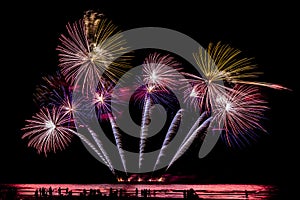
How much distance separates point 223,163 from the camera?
116 feet

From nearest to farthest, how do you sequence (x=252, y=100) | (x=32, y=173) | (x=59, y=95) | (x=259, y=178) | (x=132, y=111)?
1. (x=252, y=100)
2. (x=59, y=95)
3. (x=259, y=178)
4. (x=32, y=173)
5. (x=132, y=111)

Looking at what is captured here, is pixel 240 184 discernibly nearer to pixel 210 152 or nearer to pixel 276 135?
pixel 210 152

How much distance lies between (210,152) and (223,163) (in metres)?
3.85

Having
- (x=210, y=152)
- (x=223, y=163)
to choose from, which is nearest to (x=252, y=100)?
(x=223, y=163)

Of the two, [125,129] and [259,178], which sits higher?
[125,129]

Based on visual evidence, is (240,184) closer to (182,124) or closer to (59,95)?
(182,124)

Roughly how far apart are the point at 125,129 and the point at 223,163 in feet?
38.5

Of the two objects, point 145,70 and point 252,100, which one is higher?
point 145,70

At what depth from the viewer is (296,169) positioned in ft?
98.8

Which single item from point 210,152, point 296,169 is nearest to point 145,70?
point 296,169

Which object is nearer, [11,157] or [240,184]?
[240,184]

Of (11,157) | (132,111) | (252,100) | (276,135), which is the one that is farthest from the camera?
(132,111)

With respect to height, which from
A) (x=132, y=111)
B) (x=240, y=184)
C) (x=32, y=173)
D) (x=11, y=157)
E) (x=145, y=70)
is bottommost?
(x=240, y=184)

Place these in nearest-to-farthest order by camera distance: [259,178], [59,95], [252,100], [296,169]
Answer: [252,100], [59,95], [259,178], [296,169]
